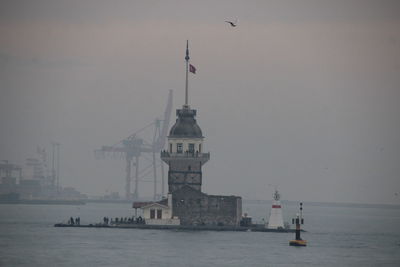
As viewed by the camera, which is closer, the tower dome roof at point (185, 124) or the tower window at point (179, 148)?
the tower window at point (179, 148)

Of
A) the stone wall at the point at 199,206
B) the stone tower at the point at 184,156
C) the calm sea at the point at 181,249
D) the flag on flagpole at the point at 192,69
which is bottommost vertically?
the calm sea at the point at 181,249

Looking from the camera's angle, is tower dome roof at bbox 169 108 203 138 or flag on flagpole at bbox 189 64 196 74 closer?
tower dome roof at bbox 169 108 203 138

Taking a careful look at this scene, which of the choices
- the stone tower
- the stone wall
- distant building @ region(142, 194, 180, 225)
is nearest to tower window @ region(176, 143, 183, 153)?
the stone tower

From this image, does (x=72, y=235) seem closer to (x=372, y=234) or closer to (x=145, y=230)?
(x=145, y=230)

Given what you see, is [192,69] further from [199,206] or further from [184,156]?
[199,206]

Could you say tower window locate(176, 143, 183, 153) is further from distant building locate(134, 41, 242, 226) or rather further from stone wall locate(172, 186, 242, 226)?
stone wall locate(172, 186, 242, 226)

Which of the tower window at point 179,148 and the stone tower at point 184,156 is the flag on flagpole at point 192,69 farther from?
the tower window at point 179,148

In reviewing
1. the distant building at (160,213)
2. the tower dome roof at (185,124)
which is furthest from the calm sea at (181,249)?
the tower dome roof at (185,124)

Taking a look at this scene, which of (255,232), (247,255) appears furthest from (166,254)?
(255,232)

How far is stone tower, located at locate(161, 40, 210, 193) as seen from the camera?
149m

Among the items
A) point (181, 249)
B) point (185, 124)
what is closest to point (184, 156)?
point (185, 124)

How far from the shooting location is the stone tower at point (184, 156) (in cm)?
14900

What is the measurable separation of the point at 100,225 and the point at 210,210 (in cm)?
1166

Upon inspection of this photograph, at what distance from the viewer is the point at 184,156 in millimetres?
149000
